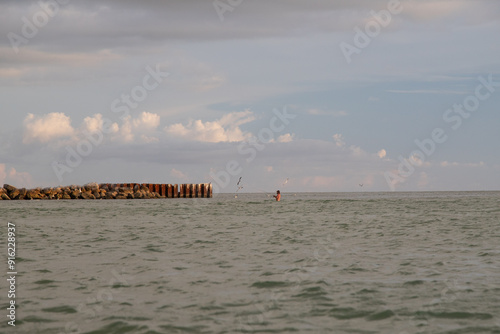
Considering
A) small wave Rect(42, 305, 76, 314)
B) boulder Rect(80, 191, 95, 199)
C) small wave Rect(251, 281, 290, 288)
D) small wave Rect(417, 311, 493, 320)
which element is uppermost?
boulder Rect(80, 191, 95, 199)

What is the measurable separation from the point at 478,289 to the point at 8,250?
1608 cm

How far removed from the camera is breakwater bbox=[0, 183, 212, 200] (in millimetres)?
90000

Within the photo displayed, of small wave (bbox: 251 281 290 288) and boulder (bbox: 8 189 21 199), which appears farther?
boulder (bbox: 8 189 21 199)

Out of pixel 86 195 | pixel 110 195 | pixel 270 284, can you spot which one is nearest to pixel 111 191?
pixel 110 195

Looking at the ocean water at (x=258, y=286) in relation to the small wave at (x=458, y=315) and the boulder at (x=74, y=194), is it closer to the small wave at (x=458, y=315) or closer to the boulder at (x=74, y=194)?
the small wave at (x=458, y=315)

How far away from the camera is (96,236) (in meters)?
26.6

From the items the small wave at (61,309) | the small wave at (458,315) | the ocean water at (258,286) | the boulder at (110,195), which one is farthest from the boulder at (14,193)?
the small wave at (458,315)

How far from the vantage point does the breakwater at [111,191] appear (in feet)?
295

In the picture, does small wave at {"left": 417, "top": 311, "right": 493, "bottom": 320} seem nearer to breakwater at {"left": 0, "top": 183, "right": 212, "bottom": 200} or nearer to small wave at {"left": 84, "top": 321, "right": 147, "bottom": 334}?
small wave at {"left": 84, "top": 321, "right": 147, "bottom": 334}

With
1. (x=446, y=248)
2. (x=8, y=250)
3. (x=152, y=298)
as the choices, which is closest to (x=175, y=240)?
(x=8, y=250)

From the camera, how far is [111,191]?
99562mm

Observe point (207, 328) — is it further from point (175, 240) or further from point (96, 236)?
point (96, 236)

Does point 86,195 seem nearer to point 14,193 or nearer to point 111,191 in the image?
point 111,191

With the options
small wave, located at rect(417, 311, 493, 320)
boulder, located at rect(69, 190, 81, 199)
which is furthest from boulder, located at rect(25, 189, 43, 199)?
small wave, located at rect(417, 311, 493, 320)
